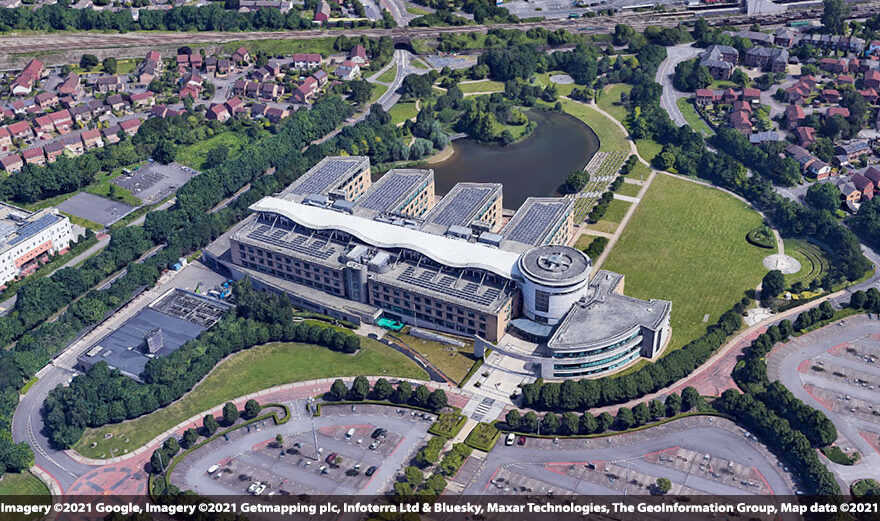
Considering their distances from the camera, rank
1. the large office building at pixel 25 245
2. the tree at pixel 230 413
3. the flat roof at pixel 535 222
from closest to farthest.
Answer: the tree at pixel 230 413
the flat roof at pixel 535 222
the large office building at pixel 25 245

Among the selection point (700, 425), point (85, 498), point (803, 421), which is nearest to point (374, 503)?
point (85, 498)

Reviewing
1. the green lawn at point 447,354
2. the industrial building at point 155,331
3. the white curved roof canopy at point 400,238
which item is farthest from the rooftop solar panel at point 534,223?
the industrial building at point 155,331

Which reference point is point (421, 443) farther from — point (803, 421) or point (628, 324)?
point (803, 421)

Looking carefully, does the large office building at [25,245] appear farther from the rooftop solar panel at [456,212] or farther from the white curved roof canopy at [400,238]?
the rooftop solar panel at [456,212]

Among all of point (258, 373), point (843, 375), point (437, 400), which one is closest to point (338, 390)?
point (437, 400)

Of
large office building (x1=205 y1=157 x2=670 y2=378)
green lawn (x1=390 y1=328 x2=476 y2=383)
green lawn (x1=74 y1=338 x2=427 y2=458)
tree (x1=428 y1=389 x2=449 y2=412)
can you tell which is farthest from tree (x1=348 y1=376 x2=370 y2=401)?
large office building (x1=205 y1=157 x2=670 y2=378)

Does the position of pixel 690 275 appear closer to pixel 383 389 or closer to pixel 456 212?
pixel 456 212
